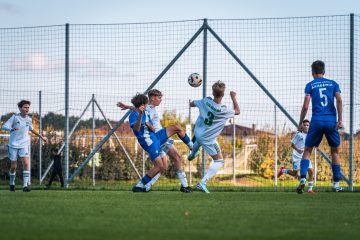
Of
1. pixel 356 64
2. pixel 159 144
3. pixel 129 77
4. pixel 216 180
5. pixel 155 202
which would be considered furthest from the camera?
pixel 216 180

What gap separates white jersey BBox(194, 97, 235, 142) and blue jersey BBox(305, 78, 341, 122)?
1.39 m

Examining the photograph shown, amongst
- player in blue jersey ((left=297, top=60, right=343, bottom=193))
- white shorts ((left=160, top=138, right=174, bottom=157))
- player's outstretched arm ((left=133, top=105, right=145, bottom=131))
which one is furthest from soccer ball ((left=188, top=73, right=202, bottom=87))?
player in blue jersey ((left=297, top=60, right=343, bottom=193))

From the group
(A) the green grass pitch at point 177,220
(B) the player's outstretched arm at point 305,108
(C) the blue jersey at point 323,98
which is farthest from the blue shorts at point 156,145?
(A) the green grass pitch at point 177,220

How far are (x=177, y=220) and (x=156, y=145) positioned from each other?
566cm

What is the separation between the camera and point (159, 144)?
1238cm

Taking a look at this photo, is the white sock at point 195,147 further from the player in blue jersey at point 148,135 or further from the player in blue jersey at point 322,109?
the player in blue jersey at point 322,109

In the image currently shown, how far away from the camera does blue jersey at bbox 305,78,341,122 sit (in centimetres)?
1155

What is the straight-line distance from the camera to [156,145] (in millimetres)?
12266

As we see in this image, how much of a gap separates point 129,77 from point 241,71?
2389 mm

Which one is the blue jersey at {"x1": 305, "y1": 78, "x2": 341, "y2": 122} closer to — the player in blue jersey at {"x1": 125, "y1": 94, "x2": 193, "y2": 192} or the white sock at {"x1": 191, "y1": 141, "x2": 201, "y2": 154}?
the white sock at {"x1": 191, "y1": 141, "x2": 201, "y2": 154}

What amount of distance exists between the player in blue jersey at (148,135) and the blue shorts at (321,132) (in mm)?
2261

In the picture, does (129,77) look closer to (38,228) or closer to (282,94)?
(282,94)

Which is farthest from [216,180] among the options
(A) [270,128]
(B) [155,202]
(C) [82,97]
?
(B) [155,202]

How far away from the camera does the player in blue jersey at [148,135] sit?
11969 millimetres
